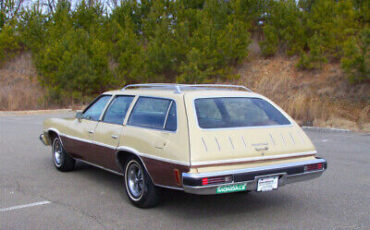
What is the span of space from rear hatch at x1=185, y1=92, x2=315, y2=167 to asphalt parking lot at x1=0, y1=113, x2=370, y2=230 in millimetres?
753

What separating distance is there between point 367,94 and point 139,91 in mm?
15559

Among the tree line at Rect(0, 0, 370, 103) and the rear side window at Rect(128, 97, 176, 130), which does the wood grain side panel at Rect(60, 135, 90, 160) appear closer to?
the rear side window at Rect(128, 97, 176, 130)

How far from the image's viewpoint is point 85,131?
266 inches

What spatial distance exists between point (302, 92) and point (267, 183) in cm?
1605

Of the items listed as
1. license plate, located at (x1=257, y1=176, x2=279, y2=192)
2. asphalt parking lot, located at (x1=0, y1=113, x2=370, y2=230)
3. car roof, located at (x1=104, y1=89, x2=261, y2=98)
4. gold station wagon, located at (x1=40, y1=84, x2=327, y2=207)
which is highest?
car roof, located at (x1=104, y1=89, x2=261, y2=98)

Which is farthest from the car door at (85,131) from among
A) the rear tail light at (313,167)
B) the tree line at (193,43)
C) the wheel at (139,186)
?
the tree line at (193,43)

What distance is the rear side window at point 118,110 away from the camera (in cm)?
610

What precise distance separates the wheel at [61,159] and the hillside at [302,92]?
9.56 meters

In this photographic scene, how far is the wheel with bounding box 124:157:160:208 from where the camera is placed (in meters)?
5.27

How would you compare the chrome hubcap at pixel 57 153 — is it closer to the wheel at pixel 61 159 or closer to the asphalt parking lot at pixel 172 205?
the wheel at pixel 61 159

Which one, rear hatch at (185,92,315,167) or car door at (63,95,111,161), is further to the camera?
car door at (63,95,111,161)

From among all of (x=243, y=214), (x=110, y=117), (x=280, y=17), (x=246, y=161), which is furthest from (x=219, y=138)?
(x=280, y=17)

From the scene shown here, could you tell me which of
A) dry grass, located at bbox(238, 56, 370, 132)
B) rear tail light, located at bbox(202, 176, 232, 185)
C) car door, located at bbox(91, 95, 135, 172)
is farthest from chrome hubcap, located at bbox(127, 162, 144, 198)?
dry grass, located at bbox(238, 56, 370, 132)

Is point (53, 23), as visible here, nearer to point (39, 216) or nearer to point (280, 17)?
point (280, 17)
